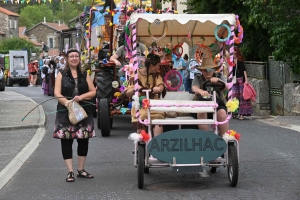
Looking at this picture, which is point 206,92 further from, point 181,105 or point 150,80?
point 150,80

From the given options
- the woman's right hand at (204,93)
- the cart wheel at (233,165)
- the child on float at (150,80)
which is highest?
the child on float at (150,80)

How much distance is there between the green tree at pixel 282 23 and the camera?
1836 cm

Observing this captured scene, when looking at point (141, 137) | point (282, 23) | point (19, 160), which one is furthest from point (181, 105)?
point (282, 23)

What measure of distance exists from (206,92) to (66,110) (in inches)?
71.0

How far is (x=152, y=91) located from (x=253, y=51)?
14.6 metres

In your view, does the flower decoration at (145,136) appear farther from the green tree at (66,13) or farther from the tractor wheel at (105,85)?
the green tree at (66,13)

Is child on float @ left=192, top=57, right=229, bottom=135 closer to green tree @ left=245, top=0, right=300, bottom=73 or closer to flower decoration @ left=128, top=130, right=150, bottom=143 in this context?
flower decoration @ left=128, top=130, right=150, bottom=143

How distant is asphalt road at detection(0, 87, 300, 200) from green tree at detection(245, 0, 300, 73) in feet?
16.8

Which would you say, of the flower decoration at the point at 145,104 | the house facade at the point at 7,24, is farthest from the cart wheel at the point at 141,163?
the house facade at the point at 7,24

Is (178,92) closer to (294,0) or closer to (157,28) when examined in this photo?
(157,28)

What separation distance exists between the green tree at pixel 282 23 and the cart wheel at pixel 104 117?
213 inches

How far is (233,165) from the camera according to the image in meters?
8.96

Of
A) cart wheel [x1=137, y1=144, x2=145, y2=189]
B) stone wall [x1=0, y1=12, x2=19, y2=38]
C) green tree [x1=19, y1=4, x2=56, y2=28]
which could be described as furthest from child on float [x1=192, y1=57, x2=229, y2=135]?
green tree [x1=19, y1=4, x2=56, y2=28]

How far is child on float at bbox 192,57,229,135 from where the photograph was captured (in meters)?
9.60
